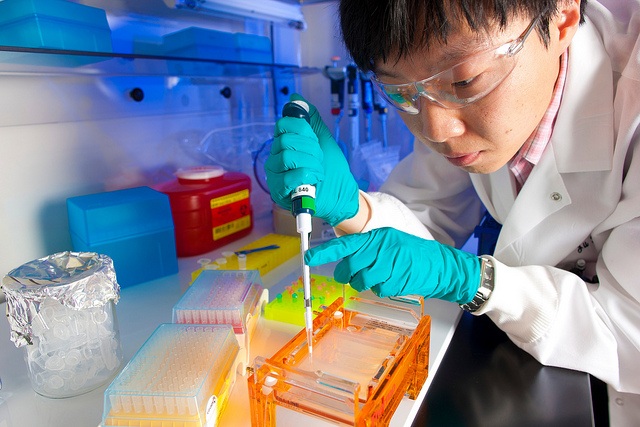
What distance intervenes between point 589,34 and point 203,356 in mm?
1041

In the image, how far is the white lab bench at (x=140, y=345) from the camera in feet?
2.56

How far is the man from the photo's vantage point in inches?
31.9

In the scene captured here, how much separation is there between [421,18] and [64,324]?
0.81 metres

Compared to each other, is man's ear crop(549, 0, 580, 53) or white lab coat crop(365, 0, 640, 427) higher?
man's ear crop(549, 0, 580, 53)

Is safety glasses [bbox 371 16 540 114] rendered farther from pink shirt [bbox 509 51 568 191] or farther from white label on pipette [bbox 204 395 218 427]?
white label on pipette [bbox 204 395 218 427]

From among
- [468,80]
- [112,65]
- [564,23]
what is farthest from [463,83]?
[112,65]

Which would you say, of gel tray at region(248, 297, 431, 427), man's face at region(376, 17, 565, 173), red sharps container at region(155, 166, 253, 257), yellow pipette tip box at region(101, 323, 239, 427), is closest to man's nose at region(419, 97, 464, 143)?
man's face at region(376, 17, 565, 173)

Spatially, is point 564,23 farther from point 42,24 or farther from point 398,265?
point 42,24

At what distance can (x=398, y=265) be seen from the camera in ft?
2.84

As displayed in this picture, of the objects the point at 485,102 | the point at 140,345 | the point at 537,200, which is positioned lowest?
the point at 140,345

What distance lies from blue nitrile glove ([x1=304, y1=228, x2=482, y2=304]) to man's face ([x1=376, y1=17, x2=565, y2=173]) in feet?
0.70

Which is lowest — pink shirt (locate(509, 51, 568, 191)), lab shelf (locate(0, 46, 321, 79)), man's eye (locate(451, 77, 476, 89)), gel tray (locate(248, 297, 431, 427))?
gel tray (locate(248, 297, 431, 427))

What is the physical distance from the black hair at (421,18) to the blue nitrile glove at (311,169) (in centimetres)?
22

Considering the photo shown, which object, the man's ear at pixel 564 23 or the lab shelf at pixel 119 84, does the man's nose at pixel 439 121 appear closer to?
the man's ear at pixel 564 23
